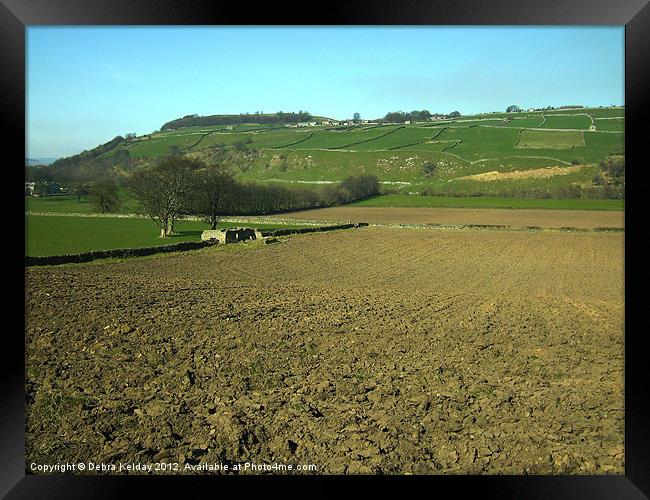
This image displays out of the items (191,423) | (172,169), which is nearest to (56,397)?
(191,423)

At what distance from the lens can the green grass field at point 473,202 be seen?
7.86 metres

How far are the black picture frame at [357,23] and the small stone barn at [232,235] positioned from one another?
759 cm

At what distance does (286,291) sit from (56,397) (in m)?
3.76

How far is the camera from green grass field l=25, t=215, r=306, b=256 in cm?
610

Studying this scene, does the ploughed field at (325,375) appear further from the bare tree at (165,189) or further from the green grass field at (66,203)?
the bare tree at (165,189)

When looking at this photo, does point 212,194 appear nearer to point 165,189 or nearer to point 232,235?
point 165,189

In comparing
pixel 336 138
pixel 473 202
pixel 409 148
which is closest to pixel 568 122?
pixel 409 148

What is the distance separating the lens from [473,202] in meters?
9.37

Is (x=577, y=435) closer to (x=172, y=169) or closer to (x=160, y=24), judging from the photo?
(x=160, y=24)

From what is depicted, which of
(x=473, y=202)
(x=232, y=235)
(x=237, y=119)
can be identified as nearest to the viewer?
(x=237, y=119)

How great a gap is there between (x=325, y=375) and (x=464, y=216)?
7538 millimetres

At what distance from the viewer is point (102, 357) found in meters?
4.19

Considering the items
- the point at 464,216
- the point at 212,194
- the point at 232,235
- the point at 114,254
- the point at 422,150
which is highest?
the point at 422,150

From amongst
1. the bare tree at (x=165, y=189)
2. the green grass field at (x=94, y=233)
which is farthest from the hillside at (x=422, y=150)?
the green grass field at (x=94, y=233)
